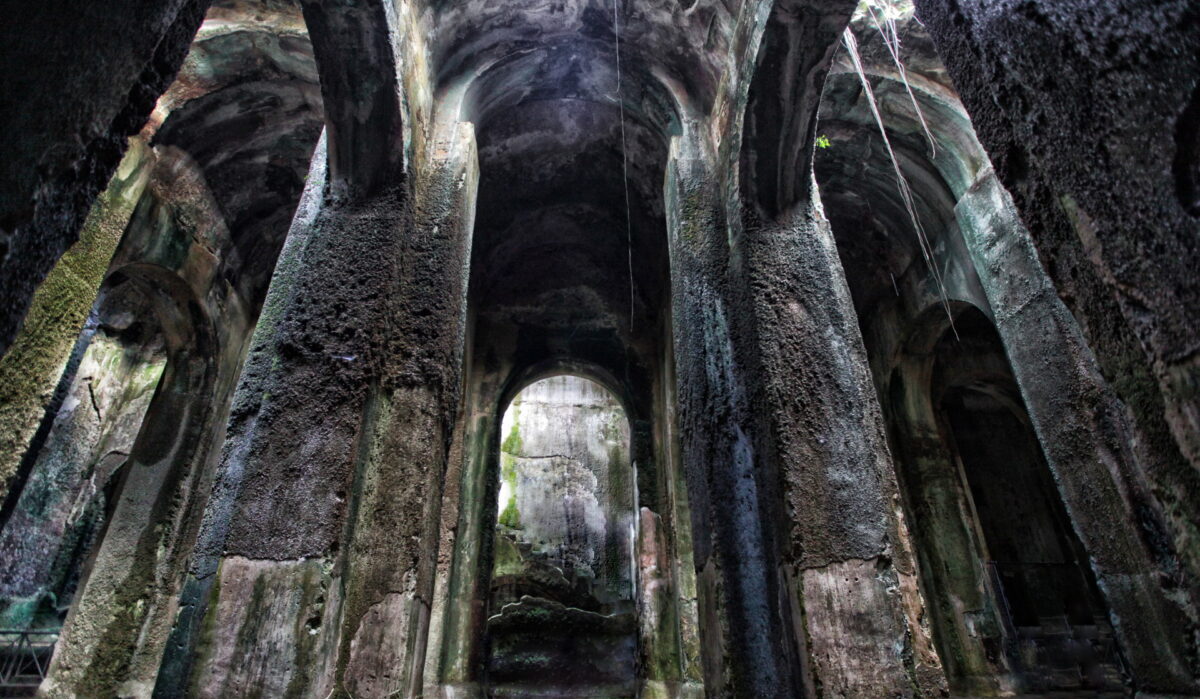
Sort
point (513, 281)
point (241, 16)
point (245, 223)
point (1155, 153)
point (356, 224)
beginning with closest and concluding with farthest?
point (1155, 153)
point (356, 224)
point (241, 16)
point (245, 223)
point (513, 281)

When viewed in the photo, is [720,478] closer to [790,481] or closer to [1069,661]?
[790,481]

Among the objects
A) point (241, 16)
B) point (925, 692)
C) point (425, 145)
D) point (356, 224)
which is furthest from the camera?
point (241, 16)

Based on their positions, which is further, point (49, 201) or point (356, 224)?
point (356, 224)

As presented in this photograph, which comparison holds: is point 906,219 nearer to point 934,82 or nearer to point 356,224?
point 934,82

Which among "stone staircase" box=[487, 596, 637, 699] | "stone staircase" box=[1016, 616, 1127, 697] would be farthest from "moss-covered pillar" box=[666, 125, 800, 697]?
"stone staircase" box=[487, 596, 637, 699]

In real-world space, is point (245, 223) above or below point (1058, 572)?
above

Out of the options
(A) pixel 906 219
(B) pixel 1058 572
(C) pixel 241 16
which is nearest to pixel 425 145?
(C) pixel 241 16

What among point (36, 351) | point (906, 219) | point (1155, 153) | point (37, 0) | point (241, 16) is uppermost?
point (241, 16)

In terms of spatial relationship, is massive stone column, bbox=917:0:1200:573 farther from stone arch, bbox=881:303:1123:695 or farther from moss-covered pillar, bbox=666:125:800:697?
stone arch, bbox=881:303:1123:695

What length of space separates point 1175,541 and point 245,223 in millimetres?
7231

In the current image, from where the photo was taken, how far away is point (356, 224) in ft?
9.71

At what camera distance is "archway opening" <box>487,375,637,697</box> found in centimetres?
957

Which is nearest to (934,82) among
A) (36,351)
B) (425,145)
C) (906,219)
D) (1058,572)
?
(906,219)

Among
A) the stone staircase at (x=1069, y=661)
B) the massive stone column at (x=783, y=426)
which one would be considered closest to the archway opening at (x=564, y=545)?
the stone staircase at (x=1069, y=661)
